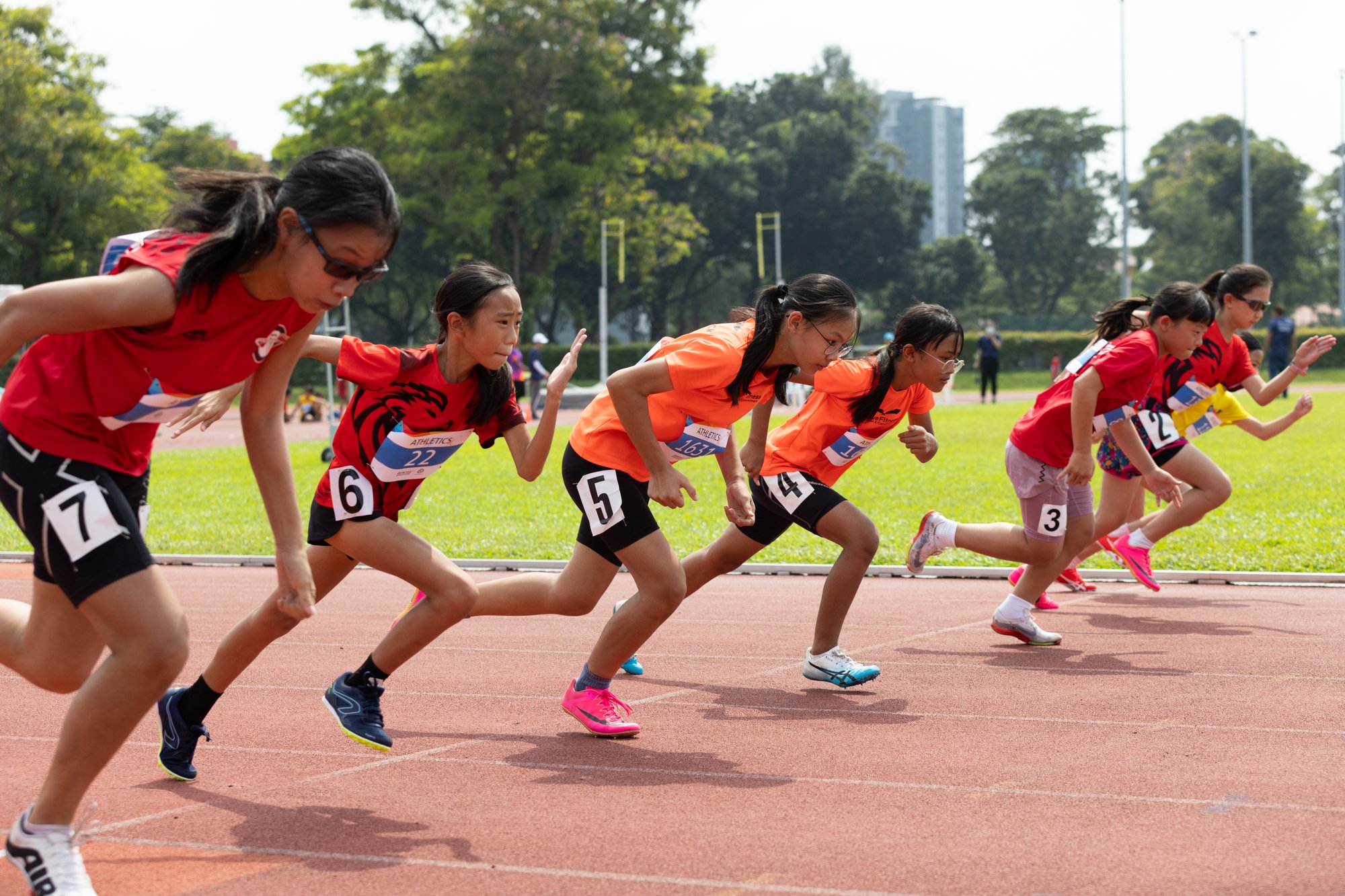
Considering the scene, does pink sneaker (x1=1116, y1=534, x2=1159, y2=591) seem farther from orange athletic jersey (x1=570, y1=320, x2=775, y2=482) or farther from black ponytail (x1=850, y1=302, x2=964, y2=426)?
orange athletic jersey (x1=570, y1=320, x2=775, y2=482)

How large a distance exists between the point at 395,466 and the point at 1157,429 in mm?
5086

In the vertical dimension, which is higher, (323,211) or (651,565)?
(323,211)

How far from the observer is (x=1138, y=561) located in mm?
8508

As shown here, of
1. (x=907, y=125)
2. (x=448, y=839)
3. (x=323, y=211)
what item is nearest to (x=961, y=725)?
(x=448, y=839)

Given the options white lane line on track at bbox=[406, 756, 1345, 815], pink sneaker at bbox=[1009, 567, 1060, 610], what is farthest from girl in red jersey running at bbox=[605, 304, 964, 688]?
pink sneaker at bbox=[1009, 567, 1060, 610]

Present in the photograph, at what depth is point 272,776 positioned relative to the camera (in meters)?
4.62

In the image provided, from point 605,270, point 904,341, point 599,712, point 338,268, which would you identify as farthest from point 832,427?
point 605,270

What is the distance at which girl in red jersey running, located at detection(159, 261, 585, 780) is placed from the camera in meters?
4.63

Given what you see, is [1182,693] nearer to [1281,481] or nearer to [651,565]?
[651,565]

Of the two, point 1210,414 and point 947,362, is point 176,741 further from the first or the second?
point 1210,414

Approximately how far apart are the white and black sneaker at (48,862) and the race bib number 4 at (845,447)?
3.79 m

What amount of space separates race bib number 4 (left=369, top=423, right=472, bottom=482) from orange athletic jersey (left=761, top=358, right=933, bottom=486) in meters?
1.75

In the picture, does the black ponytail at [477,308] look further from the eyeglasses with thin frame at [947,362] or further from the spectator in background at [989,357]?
the spectator in background at [989,357]

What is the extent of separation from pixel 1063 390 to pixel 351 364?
3979 mm
